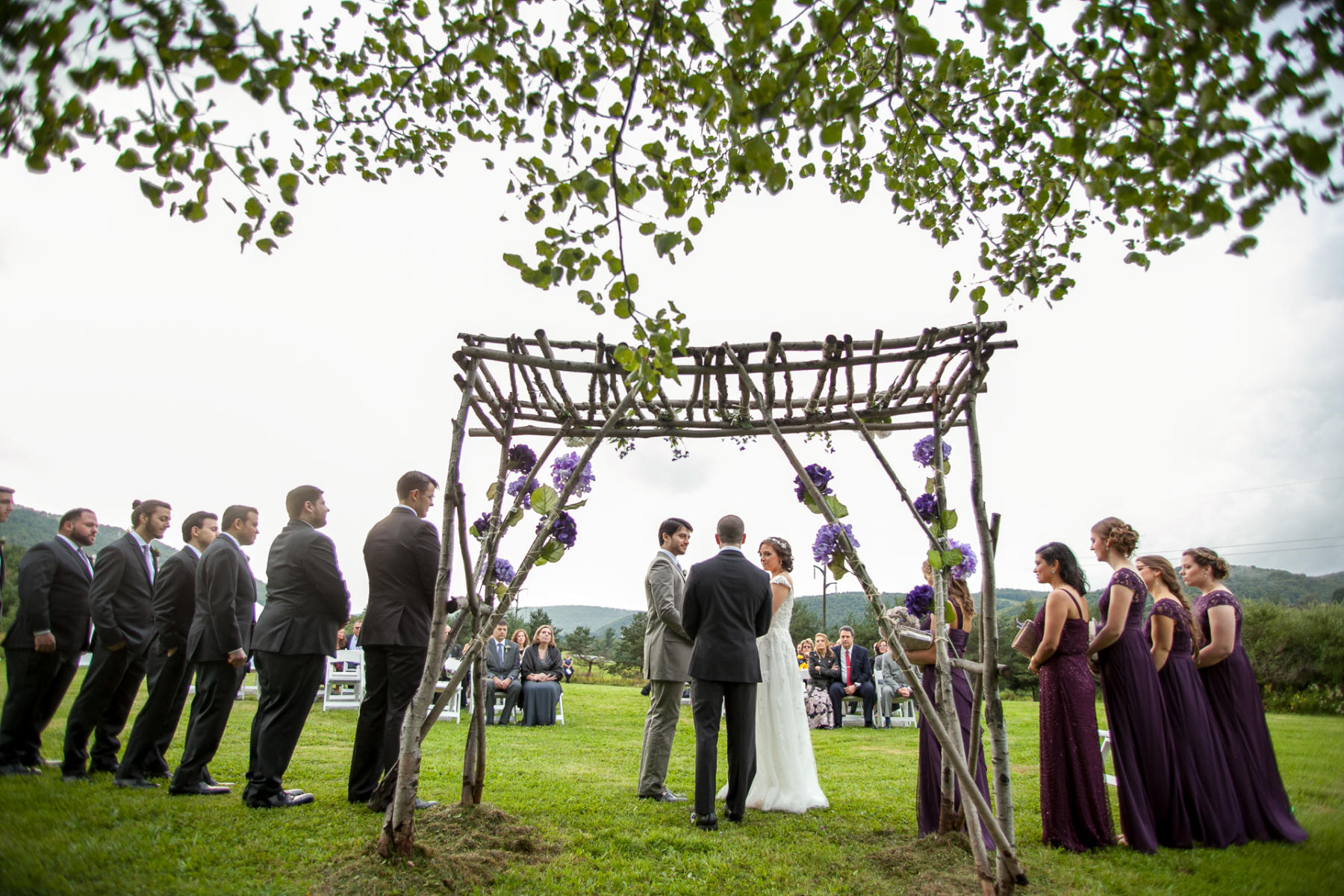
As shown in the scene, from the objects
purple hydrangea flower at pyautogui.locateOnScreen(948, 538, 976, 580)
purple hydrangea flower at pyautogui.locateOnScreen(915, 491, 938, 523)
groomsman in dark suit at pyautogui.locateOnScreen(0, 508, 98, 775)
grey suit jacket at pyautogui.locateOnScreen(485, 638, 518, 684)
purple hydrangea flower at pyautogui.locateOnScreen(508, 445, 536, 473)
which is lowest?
grey suit jacket at pyautogui.locateOnScreen(485, 638, 518, 684)

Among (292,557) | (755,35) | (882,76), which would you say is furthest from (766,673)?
(755,35)

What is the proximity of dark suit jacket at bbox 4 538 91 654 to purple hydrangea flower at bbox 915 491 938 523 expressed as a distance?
19.2 ft

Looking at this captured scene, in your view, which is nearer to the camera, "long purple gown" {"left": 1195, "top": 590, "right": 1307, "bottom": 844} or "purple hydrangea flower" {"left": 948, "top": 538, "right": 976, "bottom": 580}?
"purple hydrangea flower" {"left": 948, "top": 538, "right": 976, "bottom": 580}

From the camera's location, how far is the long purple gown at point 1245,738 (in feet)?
14.2

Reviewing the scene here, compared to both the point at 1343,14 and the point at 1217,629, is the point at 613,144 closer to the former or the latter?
the point at 1343,14

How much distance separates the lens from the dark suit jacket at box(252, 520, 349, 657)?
452cm

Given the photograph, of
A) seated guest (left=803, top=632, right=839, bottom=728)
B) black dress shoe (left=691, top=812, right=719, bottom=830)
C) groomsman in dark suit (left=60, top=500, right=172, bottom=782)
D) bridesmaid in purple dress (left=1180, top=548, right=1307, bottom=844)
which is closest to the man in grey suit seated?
seated guest (left=803, top=632, right=839, bottom=728)

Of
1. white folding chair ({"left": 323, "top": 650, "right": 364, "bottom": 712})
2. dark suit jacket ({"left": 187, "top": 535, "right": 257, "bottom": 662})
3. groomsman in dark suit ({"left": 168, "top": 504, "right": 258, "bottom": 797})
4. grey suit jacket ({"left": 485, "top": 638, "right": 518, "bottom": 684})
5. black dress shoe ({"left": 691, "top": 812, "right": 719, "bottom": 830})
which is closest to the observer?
black dress shoe ({"left": 691, "top": 812, "right": 719, "bottom": 830})

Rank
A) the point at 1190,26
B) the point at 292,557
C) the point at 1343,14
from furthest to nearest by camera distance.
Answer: the point at 292,557, the point at 1190,26, the point at 1343,14

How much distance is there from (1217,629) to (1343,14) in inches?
163

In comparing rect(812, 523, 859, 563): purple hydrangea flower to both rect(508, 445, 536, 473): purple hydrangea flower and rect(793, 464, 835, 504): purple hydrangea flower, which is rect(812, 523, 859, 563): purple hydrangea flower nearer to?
rect(793, 464, 835, 504): purple hydrangea flower

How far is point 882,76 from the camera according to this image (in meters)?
4.40

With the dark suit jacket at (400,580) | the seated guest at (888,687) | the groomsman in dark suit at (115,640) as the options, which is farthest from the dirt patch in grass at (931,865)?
the seated guest at (888,687)

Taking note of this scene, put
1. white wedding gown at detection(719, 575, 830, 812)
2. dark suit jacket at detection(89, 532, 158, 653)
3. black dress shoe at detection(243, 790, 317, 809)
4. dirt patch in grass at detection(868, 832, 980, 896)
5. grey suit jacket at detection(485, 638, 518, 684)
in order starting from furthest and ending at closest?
grey suit jacket at detection(485, 638, 518, 684)
white wedding gown at detection(719, 575, 830, 812)
dark suit jacket at detection(89, 532, 158, 653)
black dress shoe at detection(243, 790, 317, 809)
dirt patch in grass at detection(868, 832, 980, 896)
